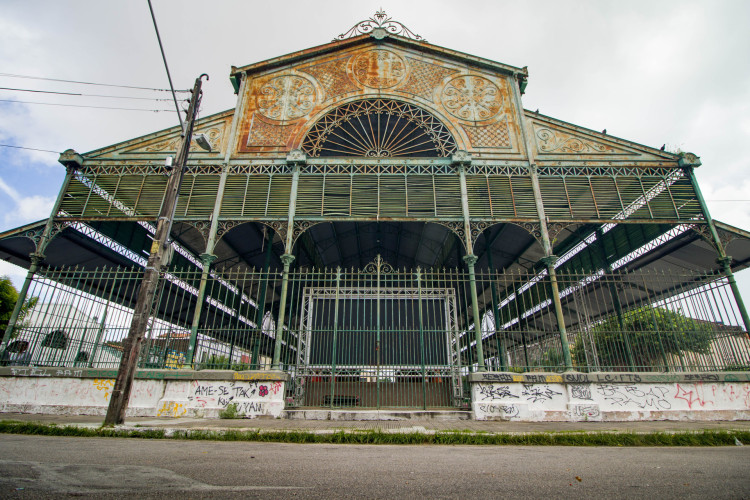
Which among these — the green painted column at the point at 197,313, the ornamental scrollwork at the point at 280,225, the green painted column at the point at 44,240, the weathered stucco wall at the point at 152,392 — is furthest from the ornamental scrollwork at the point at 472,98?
the green painted column at the point at 44,240

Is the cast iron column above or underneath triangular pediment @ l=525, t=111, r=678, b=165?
underneath

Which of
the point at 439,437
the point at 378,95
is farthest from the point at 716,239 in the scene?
the point at 378,95

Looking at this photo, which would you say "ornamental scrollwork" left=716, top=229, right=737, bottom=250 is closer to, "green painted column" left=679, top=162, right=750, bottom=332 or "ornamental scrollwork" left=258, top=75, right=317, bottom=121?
"green painted column" left=679, top=162, right=750, bottom=332

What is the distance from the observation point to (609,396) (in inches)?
345

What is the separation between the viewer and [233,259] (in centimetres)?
1611

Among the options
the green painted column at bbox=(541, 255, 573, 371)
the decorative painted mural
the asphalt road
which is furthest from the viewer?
the decorative painted mural

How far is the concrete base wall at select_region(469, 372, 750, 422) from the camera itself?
861 cm

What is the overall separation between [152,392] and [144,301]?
10.6 feet

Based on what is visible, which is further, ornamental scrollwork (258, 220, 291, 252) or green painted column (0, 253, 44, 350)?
ornamental scrollwork (258, 220, 291, 252)

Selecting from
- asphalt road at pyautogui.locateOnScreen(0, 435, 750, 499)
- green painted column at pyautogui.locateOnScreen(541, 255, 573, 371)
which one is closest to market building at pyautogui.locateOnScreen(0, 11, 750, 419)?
green painted column at pyautogui.locateOnScreen(541, 255, 573, 371)

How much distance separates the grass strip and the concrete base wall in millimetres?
2828

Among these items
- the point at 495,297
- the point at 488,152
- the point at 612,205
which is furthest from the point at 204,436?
the point at 612,205

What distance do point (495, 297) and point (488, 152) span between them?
4805 millimetres

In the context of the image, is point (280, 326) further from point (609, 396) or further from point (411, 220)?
point (609, 396)
